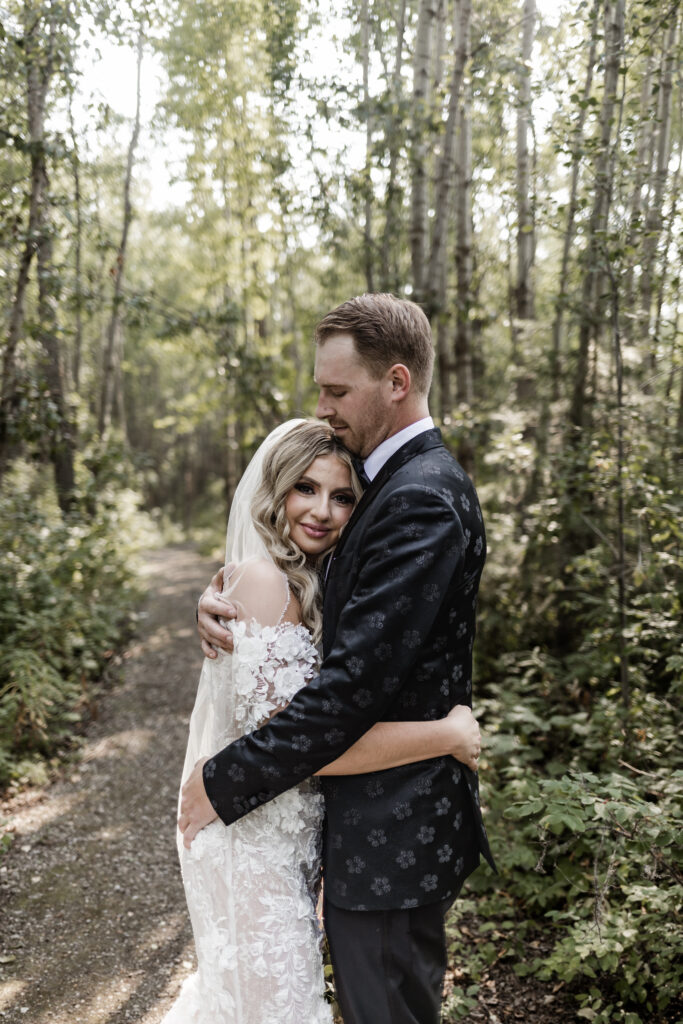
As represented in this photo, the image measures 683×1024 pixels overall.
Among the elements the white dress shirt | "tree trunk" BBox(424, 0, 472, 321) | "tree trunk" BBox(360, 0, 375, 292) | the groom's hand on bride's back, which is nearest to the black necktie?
the white dress shirt

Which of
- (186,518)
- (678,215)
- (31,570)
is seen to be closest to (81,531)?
(31,570)

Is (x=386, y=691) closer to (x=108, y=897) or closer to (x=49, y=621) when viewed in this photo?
(x=108, y=897)

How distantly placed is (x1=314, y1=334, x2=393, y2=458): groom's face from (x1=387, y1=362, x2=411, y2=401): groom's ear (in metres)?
0.01

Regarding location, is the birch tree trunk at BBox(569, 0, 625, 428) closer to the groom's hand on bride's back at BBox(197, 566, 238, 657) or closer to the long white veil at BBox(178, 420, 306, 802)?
the long white veil at BBox(178, 420, 306, 802)

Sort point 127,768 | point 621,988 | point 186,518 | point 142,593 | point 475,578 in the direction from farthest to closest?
1. point 186,518
2. point 142,593
3. point 127,768
4. point 621,988
5. point 475,578

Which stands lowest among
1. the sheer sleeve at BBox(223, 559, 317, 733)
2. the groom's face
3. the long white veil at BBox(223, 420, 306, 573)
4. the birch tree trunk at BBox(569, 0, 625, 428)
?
the sheer sleeve at BBox(223, 559, 317, 733)

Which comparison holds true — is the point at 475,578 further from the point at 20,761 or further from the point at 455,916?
the point at 20,761

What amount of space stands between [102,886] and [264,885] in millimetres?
2879

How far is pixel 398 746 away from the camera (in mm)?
A: 1711

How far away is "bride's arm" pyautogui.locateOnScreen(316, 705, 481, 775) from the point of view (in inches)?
67.1

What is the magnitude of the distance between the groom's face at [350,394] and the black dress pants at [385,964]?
1.20 meters

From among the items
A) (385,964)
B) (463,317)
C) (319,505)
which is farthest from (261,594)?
(463,317)

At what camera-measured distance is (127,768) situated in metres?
5.94

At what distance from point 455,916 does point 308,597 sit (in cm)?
257
